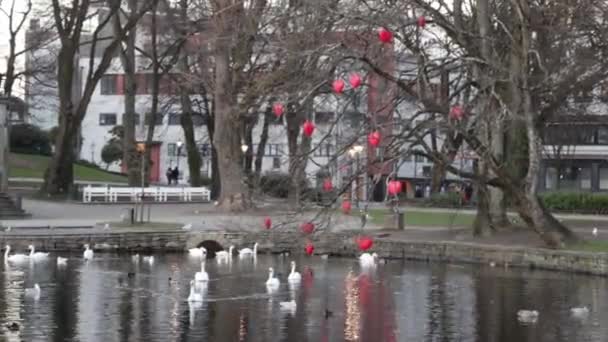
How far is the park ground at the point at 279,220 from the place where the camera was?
34.3 metres

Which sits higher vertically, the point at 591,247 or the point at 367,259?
the point at 591,247

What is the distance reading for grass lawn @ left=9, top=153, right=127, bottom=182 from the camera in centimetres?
7353

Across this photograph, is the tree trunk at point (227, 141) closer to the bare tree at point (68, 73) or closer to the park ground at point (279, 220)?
the park ground at point (279, 220)

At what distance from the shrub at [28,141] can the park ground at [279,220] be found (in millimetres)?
28250

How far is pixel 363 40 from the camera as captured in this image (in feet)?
76.7

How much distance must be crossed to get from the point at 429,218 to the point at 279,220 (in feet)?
54.2

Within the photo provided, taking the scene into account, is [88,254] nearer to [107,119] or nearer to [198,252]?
[198,252]

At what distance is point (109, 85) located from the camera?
326 feet

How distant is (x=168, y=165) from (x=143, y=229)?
189 ft

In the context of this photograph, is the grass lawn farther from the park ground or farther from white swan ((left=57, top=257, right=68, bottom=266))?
white swan ((left=57, top=257, right=68, bottom=266))

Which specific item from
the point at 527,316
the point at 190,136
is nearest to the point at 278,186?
the point at 527,316

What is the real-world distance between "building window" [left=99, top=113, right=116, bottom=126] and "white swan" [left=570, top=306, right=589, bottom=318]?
78.9 metres

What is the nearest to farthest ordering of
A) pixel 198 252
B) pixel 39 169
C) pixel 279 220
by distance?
pixel 279 220
pixel 198 252
pixel 39 169

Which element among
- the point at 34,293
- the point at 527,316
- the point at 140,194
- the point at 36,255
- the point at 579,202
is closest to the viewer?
the point at 527,316
